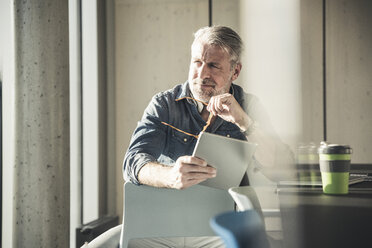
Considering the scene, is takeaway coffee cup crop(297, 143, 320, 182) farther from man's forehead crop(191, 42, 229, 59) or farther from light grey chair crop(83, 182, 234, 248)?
man's forehead crop(191, 42, 229, 59)

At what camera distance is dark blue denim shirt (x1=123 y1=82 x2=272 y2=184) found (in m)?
1.67

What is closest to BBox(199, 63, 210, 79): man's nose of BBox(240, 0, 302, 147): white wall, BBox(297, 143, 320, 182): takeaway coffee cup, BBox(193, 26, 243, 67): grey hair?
BBox(193, 26, 243, 67): grey hair

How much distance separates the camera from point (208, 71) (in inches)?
74.5

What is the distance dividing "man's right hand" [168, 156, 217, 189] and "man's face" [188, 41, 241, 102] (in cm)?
71

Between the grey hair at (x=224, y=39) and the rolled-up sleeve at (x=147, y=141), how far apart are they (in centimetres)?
39

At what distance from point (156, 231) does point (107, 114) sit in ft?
8.39

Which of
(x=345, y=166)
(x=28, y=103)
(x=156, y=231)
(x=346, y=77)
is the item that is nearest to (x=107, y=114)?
(x=28, y=103)

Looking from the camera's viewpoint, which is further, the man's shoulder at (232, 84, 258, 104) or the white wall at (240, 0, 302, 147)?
the white wall at (240, 0, 302, 147)

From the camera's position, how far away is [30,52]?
2.00m

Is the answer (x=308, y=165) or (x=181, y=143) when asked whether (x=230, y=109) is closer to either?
(x=181, y=143)

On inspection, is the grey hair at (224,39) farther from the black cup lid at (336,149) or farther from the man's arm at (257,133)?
the black cup lid at (336,149)

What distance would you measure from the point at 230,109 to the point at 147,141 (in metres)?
0.39

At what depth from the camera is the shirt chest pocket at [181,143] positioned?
1801mm

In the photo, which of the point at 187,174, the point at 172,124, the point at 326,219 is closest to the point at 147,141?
the point at 172,124
